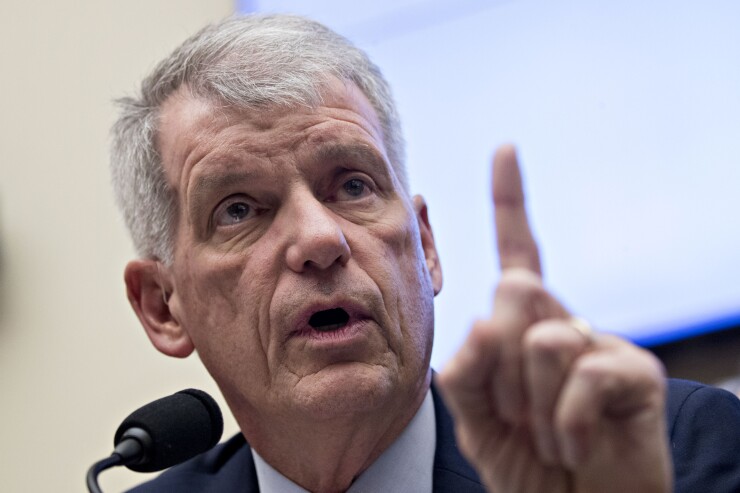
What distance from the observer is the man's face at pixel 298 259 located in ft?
5.55

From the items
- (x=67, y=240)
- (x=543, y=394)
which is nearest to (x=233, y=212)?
(x=543, y=394)

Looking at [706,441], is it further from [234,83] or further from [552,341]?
[234,83]

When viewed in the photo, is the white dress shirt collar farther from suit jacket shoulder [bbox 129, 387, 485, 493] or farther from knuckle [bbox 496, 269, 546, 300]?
knuckle [bbox 496, 269, 546, 300]

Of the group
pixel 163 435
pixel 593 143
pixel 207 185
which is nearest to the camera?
pixel 163 435

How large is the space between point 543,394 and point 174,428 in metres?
0.78

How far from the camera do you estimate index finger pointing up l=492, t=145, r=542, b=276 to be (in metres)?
1.18

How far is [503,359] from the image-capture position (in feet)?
3.60

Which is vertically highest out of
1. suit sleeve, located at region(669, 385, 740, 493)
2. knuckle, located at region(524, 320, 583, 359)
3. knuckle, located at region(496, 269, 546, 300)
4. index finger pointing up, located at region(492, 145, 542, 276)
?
index finger pointing up, located at region(492, 145, 542, 276)

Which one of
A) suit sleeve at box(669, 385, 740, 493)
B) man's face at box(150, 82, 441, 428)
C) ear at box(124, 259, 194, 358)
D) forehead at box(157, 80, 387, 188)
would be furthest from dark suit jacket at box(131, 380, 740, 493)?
forehead at box(157, 80, 387, 188)

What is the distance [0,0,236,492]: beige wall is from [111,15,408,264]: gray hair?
106 cm

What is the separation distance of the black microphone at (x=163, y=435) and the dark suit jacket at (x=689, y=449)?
0.34 metres

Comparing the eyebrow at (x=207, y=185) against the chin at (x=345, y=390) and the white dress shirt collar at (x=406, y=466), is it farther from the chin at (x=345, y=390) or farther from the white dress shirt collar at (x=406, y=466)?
the white dress shirt collar at (x=406, y=466)

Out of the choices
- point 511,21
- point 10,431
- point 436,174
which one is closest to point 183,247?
point 436,174

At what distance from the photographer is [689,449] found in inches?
65.4
